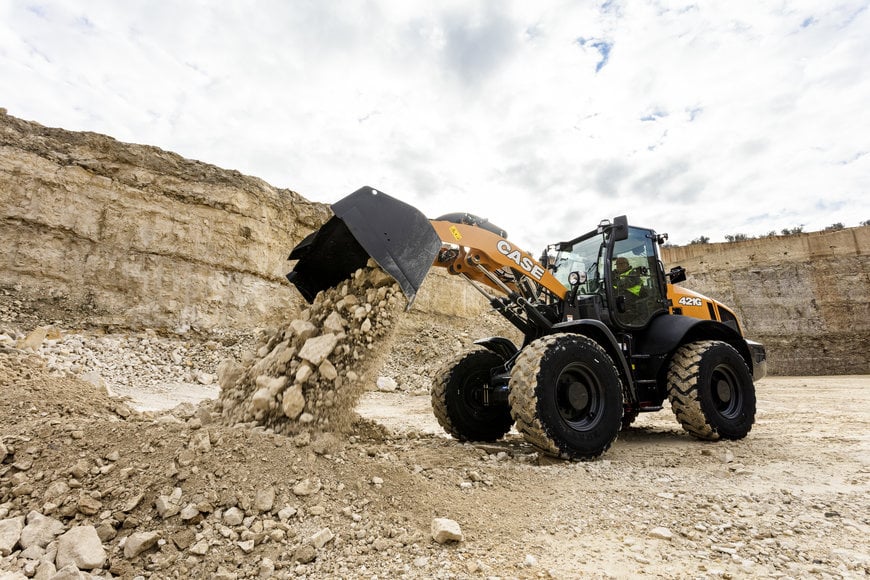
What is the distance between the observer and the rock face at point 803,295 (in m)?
21.6

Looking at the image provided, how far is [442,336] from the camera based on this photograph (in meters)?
17.1

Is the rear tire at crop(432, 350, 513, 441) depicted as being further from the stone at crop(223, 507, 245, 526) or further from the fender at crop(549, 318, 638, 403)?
the stone at crop(223, 507, 245, 526)

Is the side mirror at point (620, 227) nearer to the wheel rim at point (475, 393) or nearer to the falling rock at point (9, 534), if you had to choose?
the wheel rim at point (475, 393)

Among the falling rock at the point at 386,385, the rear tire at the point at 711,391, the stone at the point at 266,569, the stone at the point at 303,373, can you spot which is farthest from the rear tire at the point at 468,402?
the falling rock at the point at 386,385

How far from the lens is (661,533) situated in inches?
88.1

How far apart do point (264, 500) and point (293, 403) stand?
0.95 meters

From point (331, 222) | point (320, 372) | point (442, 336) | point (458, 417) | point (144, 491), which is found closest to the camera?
point (144, 491)

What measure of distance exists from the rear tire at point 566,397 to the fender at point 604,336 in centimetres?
37

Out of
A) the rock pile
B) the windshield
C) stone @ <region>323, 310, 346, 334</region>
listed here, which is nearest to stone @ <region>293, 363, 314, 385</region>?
the rock pile

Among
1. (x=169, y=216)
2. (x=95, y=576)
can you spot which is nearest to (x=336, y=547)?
(x=95, y=576)

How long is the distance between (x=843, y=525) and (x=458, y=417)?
2880mm

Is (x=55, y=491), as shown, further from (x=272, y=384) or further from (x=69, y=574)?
(x=272, y=384)

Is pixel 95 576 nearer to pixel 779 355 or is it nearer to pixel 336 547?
pixel 336 547

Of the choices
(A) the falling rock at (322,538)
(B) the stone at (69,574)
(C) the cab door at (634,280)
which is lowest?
(A) the falling rock at (322,538)
